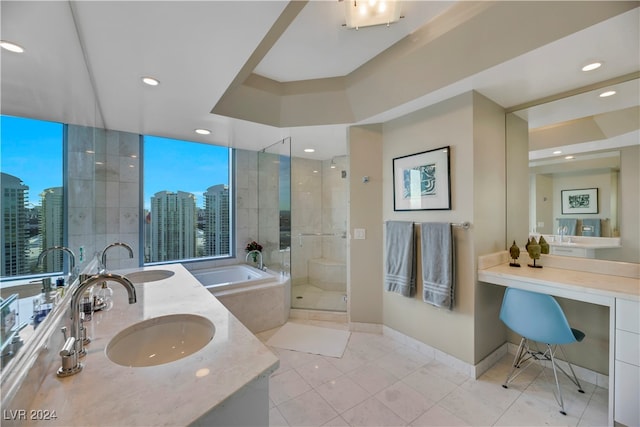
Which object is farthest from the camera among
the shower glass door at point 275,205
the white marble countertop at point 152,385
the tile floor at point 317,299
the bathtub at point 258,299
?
the shower glass door at point 275,205

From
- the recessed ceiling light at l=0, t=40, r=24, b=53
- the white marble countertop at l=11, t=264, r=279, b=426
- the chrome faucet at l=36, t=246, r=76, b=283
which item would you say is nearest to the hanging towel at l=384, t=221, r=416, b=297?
the white marble countertop at l=11, t=264, r=279, b=426

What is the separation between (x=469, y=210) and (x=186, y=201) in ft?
11.5

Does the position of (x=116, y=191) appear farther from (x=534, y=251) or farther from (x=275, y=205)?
(x=534, y=251)

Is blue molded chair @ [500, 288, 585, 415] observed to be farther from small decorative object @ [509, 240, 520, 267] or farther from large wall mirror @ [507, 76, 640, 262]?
large wall mirror @ [507, 76, 640, 262]

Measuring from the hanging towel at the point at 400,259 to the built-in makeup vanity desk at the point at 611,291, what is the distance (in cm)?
58

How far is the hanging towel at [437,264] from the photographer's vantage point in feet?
6.94

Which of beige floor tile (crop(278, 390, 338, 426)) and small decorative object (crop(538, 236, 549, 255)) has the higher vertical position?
small decorative object (crop(538, 236, 549, 255))

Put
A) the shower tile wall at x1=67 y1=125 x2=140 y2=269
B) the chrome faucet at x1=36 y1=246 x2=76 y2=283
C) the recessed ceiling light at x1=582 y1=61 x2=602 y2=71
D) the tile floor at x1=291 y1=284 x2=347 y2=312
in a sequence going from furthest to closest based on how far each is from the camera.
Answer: the tile floor at x1=291 y1=284 x2=347 y2=312 → the shower tile wall at x1=67 y1=125 x2=140 y2=269 → the recessed ceiling light at x1=582 y1=61 x2=602 y2=71 → the chrome faucet at x1=36 y1=246 x2=76 y2=283

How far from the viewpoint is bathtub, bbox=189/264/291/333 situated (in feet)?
8.86

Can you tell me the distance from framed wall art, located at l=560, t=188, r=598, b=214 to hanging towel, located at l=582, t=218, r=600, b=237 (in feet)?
0.23

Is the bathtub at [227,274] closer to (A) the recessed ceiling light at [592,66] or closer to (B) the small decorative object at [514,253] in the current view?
(B) the small decorative object at [514,253]

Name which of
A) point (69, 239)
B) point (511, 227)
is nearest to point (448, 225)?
point (511, 227)

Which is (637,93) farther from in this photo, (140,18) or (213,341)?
(140,18)

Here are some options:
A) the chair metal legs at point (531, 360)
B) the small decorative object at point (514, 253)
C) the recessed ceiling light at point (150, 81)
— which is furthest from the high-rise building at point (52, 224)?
the small decorative object at point (514, 253)
